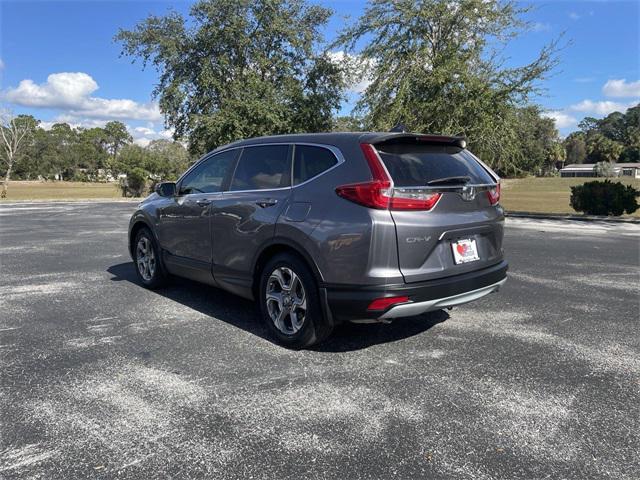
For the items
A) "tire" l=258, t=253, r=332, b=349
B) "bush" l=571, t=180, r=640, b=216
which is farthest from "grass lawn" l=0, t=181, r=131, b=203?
"tire" l=258, t=253, r=332, b=349

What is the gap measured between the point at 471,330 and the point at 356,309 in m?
1.55

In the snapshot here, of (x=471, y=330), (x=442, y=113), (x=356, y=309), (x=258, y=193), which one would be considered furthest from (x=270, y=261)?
(x=442, y=113)

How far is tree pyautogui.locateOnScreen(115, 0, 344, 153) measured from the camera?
82.4ft

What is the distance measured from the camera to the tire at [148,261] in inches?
233

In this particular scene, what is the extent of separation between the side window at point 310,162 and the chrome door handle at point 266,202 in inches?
9.6

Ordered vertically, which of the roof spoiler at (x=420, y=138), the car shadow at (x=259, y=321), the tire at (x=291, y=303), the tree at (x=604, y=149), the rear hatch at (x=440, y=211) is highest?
the tree at (x=604, y=149)

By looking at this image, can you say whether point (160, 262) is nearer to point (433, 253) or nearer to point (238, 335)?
point (238, 335)

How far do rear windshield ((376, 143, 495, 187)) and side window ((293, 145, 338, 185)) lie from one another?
0.43m

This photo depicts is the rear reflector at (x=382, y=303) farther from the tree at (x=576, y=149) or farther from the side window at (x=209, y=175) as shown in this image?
the tree at (x=576, y=149)

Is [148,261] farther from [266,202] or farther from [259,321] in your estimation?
[266,202]

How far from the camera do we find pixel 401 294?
3527 mm

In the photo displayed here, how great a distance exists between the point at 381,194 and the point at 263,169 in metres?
1.42

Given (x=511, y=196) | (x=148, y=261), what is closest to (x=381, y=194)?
(x=148, y=261)

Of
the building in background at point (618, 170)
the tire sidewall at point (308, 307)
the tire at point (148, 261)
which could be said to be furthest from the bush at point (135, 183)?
the building in background at point (618, 170)
